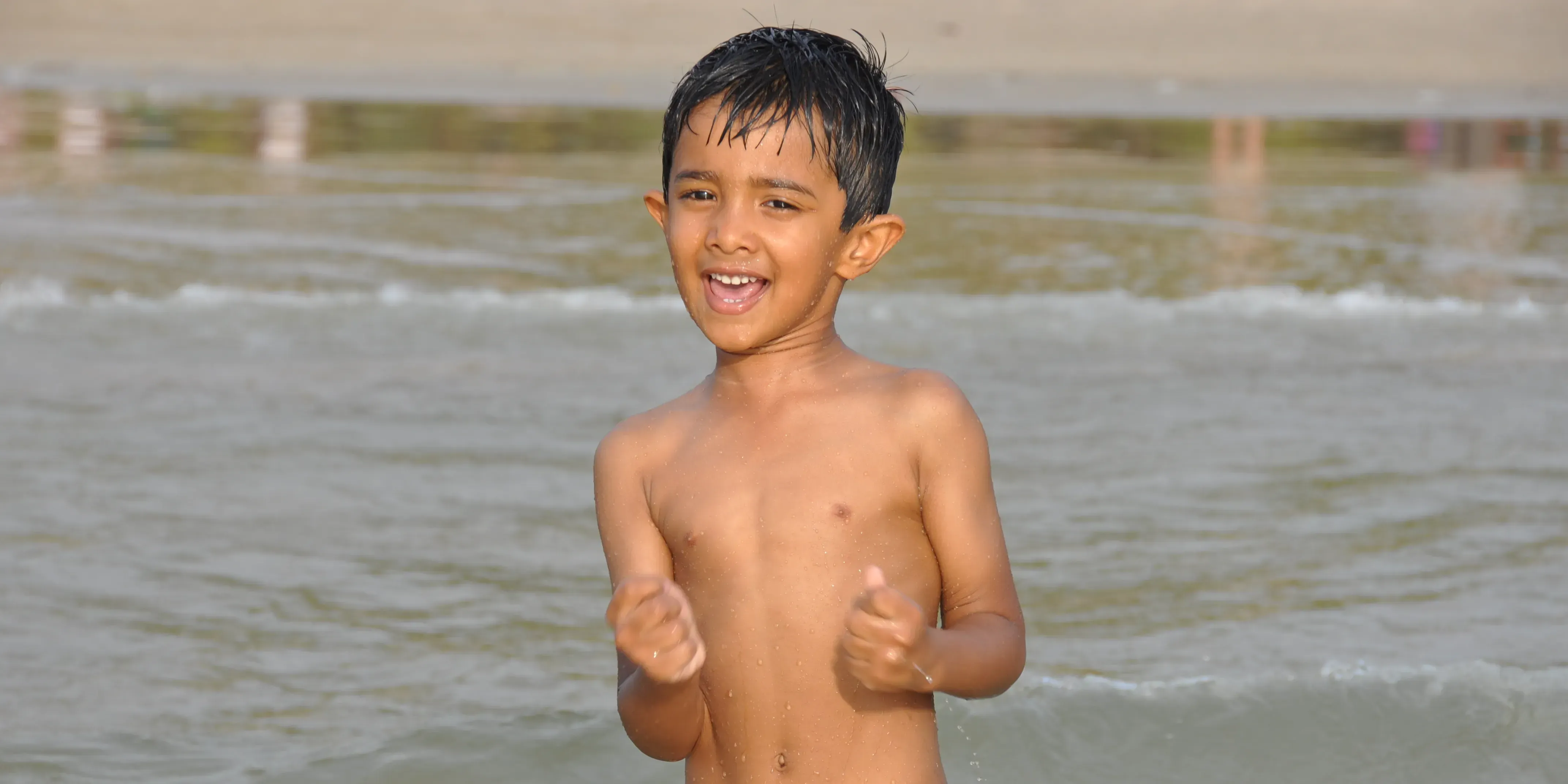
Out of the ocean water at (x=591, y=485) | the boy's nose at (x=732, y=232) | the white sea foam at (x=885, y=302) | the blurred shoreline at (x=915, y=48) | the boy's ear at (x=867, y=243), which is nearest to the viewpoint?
the boy's nose at (x=732, y=232)

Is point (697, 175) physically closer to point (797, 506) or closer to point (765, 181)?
point (765, 181)

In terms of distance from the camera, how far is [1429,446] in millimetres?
5625

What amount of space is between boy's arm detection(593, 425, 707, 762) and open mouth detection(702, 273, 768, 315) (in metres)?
0.26

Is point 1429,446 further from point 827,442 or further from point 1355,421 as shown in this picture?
point 827,442

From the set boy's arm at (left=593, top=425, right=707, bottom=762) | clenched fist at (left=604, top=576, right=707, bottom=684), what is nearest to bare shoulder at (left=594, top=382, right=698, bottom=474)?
boy's arm at (left=593, top=425, right=707, bottom=762)

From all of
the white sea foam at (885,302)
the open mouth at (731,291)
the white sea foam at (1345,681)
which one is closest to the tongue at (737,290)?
the open mouth at (731,291)

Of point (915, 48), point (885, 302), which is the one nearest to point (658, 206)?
point (885, 302)

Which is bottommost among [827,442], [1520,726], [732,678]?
[1520,726]

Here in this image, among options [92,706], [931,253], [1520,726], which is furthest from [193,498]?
[931,253]

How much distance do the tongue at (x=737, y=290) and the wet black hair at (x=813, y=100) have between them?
0.16 meters

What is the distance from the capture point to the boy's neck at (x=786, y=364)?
2549mm

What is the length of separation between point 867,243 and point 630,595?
737 millimetres

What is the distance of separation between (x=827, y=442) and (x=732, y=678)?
0.34 m

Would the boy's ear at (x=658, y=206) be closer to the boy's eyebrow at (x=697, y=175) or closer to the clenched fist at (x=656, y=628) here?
the boy's eyebrow at (x=697, y=175)
